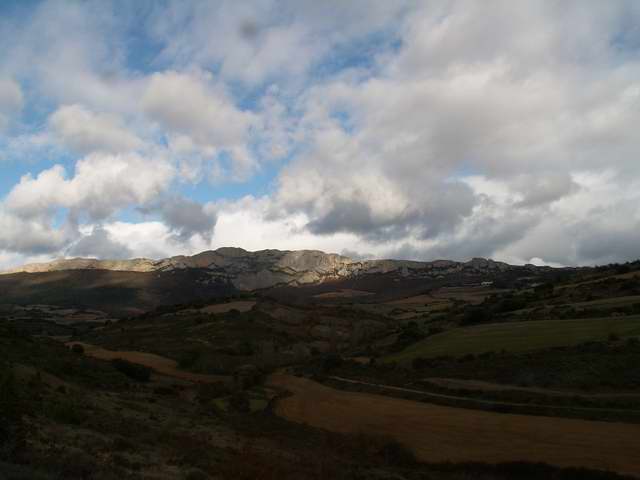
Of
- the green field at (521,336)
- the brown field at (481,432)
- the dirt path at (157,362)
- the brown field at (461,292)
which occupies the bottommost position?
the dirt path at (157,362)

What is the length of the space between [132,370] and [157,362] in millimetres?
14458

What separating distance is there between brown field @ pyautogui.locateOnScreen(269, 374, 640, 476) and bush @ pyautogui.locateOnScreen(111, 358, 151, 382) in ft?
71.4

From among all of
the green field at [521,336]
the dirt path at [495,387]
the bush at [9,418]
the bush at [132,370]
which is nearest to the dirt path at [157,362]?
the bush at [132,370]

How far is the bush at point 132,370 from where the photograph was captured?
171ft

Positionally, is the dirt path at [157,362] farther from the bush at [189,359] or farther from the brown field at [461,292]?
the brown field at [461,292]

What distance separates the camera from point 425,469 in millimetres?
22188

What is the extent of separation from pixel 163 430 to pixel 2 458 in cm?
1273

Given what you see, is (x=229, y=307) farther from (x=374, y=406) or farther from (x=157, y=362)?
(x=374, y=406)

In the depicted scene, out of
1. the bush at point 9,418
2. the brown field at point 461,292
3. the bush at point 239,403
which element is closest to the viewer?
the bush at point 9,418

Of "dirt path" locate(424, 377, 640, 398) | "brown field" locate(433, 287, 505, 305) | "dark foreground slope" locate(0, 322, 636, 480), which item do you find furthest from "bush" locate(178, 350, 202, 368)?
"brown field" locate(433, 287, 505, 305)

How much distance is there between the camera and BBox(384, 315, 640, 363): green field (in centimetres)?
4012

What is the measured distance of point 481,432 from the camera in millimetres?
25312

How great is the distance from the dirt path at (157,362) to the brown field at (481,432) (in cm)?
2608

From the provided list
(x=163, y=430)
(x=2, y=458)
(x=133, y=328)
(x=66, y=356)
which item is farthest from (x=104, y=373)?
(x=133, y=328)
